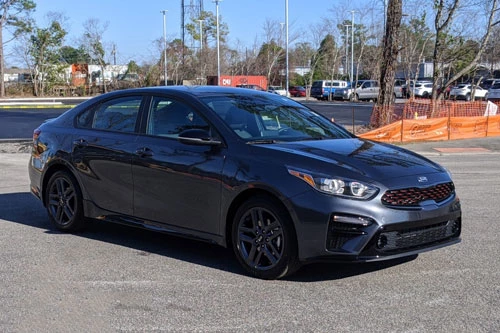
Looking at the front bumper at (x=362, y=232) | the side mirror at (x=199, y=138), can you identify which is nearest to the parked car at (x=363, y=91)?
the side mirror at (x=199, y=138)

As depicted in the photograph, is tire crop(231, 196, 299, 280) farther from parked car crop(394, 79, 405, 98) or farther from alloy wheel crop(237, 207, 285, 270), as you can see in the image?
parked car crop(394, 79, 405, 98)

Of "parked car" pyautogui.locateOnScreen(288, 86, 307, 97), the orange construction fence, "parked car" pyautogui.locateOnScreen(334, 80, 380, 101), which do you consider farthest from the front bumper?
"parked car" pyautogui.locateOnScreen(288, 86, 307, 97)

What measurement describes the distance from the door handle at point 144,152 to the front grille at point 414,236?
242 cm

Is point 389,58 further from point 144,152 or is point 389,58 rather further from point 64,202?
point 144,152

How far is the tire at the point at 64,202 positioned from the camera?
22.9ft

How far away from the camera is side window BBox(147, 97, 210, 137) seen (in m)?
6.01

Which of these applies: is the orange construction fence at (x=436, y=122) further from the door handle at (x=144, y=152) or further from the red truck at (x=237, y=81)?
the red truck at (x=237, y=81)

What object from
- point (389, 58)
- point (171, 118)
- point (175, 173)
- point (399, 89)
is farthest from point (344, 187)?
point (399, 89)

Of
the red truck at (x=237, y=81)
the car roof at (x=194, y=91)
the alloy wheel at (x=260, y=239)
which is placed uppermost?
the red truck at (x=237, y=81)

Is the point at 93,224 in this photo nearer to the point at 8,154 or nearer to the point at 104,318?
the point at 104,318

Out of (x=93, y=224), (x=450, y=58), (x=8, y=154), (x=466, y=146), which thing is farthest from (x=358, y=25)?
(x=93, y=224)

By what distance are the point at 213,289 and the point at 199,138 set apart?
1.37 meters

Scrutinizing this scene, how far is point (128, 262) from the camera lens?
A: 5969 mm

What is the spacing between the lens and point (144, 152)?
20.3ft
